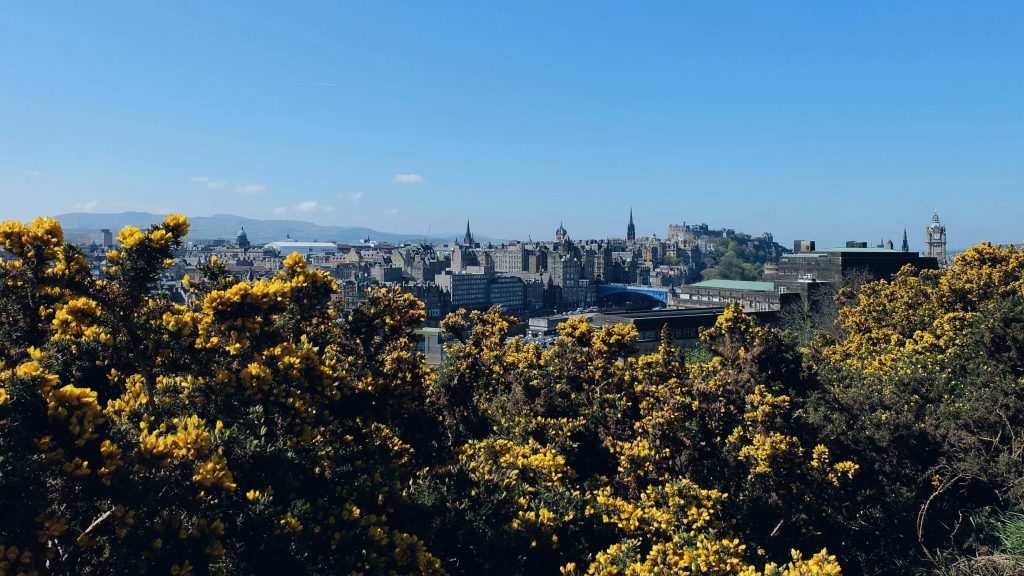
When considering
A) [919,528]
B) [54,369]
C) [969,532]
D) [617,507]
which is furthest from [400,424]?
[969,532]

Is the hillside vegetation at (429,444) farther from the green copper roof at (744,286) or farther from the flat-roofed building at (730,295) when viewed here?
the green copper roof at (744,286)

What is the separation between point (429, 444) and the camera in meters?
15.2

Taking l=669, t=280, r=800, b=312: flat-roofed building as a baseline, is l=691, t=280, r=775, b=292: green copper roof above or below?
above

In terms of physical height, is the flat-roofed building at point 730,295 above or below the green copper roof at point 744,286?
below

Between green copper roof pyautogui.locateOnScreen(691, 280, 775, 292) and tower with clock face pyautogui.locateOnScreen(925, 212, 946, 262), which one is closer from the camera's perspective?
green copper roof pyautogui.locateOnScreen(691, 280, 775, 292)

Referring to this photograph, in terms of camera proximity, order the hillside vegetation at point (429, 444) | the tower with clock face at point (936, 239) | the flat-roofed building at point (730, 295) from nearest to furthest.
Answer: the hillside vegetation at point (429, 444)
the flat-roofed building at point (730, 295)
the tower with clock face at point (936, 239)

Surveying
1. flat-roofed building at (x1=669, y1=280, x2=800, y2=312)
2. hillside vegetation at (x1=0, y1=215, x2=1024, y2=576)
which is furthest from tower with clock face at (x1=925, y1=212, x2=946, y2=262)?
A: hillside vegetation at (x1=0, y1=215, x2=1024, y2=576)

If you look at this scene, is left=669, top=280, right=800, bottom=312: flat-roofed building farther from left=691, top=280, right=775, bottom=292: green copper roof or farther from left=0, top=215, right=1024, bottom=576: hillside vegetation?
left=0, top=215, right=1024, bottom=576: hillside vegetation

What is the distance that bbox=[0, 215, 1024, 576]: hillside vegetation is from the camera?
25.5 feet

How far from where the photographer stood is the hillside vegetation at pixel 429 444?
25.5 ft

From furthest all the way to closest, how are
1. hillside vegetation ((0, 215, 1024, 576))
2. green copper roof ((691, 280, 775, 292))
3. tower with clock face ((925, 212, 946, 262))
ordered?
tower with clock face ((925, 212, 946, 262)), green copper roof ((691, 280, 775, 292)), hillside vegetation ((0, 215, 1024, 576))

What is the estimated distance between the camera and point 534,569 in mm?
11953

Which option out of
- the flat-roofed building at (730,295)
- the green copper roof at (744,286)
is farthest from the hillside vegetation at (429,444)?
the green copper roof at (744,286)

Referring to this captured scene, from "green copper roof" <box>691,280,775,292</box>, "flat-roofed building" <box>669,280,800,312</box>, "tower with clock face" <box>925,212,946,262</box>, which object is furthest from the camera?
"tower with clock face" <box>925,212,946,262</box>
